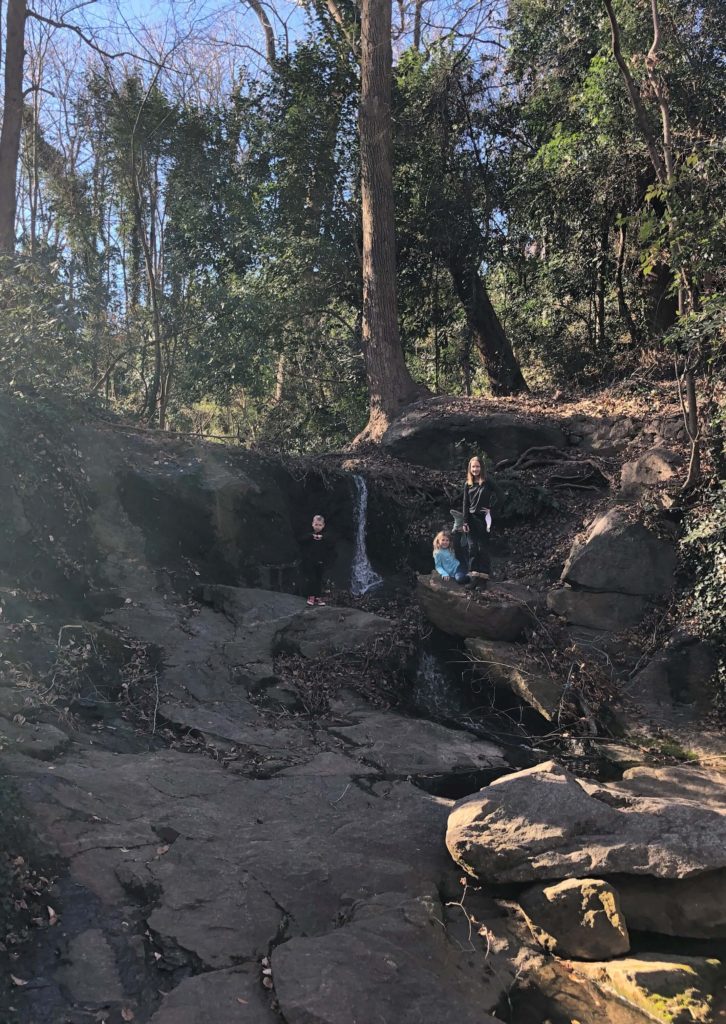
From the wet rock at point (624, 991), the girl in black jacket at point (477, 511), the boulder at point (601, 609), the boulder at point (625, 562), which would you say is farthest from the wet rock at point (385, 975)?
the boulder at point (625, 562)

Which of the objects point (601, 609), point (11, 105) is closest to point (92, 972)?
point (601, 609)

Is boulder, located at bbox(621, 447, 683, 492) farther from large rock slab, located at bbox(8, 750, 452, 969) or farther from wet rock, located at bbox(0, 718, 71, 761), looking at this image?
wet rock, located at bbox(0, 718, 71, 761)

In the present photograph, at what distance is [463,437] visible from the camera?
45.7 ft

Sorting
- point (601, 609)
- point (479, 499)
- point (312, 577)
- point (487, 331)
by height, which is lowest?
point (601, 609)

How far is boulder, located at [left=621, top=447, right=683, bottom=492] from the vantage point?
10.7m

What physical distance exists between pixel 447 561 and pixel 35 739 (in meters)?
5.66

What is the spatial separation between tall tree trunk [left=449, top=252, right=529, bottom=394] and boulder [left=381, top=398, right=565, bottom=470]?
3.69m

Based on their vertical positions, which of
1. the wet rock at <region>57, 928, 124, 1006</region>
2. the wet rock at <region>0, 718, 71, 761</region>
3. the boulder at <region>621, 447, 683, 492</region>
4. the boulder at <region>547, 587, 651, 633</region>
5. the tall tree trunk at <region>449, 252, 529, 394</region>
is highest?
the tall tree trunk at <region>449, 252, 529, 394</region>

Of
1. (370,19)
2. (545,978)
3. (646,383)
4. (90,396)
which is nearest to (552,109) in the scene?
(370,19)

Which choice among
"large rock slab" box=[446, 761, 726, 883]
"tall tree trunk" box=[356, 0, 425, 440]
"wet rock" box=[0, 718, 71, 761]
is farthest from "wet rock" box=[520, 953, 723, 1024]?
"tall tree trunk" box=[356, 0, 425, 440]

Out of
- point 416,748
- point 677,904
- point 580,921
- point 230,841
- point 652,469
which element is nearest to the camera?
point 580,921

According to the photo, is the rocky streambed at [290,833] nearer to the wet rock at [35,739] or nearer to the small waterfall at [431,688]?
the wet rock at [35,739]

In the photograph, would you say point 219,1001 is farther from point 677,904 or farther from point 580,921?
point 677,904

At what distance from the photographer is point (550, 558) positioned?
1145 cm
